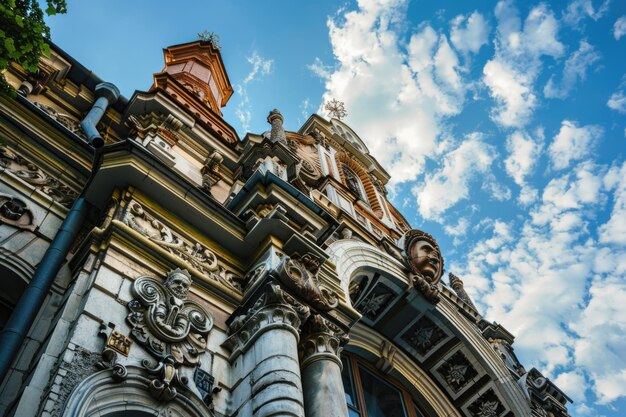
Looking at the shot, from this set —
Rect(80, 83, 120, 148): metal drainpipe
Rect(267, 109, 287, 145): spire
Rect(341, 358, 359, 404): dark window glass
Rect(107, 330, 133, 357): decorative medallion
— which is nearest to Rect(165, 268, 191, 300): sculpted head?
Rect(107, 330, 133, 357): decorative medallion

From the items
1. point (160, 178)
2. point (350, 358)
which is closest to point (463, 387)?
point (350, 358)

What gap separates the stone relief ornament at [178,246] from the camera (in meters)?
7.50

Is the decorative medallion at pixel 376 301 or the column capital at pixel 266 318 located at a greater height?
the decorative medallion at pixel 376 301

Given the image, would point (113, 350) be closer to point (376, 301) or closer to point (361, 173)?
point (376, 301)

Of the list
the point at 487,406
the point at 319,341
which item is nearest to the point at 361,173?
the point at 487,406

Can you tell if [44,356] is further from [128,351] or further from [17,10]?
[17,10]

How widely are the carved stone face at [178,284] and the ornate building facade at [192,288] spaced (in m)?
0.02

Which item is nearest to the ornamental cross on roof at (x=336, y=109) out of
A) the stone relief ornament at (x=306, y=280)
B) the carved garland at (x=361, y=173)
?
the carved garland at (x=361, y=173)

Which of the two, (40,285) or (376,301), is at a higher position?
(376,301)

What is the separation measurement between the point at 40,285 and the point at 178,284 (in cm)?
149

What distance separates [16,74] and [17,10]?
3103 mm

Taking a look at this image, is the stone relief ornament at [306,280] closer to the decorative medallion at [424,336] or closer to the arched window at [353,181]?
the decorative medallion at [424,336]

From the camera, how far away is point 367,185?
20.1 meters

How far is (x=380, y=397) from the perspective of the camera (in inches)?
466
